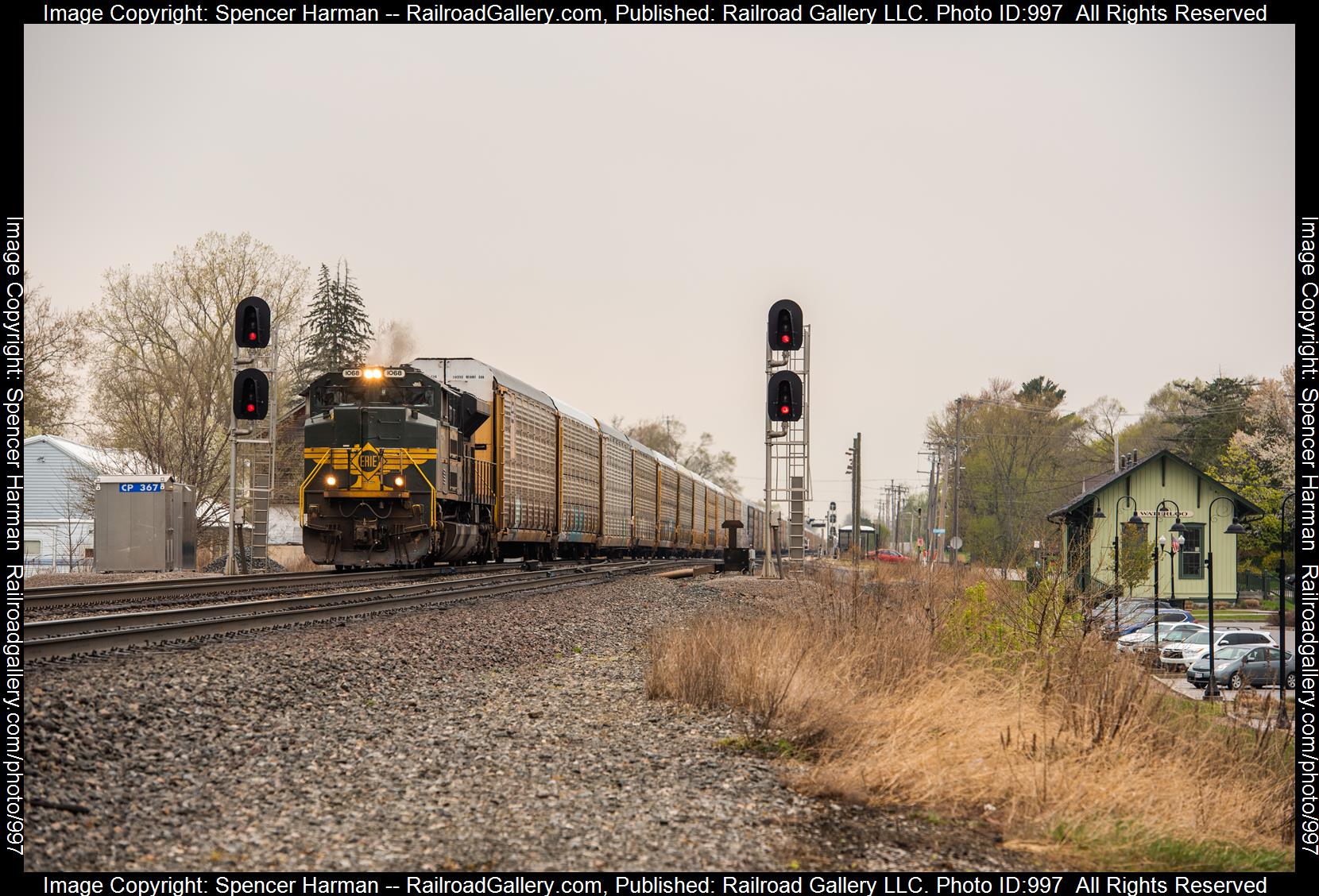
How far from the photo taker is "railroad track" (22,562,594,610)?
13.5m

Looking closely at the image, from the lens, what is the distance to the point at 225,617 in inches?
449

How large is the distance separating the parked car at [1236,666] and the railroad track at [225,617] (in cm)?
1402

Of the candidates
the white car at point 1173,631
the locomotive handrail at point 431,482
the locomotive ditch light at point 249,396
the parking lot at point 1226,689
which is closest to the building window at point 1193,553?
the parking lot at point 1226,689

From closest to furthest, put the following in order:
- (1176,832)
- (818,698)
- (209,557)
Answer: (1176,832) < (818,698) < (209,557)

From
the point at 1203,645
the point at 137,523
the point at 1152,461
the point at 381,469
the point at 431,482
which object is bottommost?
the point at 1203,645

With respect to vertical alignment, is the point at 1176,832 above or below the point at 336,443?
below

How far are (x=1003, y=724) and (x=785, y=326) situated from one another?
13.5 m

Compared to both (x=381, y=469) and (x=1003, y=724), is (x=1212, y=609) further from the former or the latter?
(x=381, y=469)

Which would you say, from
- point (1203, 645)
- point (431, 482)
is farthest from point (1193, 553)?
point (431, 482)

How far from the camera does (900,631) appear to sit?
9977 millimetres

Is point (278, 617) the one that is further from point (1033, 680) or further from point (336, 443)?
point (336, 443)

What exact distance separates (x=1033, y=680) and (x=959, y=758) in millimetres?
3124
